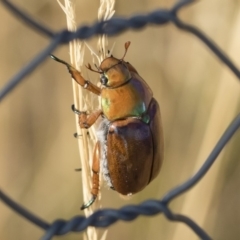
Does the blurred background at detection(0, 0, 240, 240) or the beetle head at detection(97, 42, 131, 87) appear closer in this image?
the beetle head at detection(97, 42, 131, 87)

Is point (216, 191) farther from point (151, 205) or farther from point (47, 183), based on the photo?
point (151, 205)

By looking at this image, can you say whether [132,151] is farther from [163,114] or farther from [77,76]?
[163,114]

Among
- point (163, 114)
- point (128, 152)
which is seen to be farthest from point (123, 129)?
point (163, 114)

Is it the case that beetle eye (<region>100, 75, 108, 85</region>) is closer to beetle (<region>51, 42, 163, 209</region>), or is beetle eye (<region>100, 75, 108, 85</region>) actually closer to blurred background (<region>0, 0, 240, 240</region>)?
beetle (<region>51, 42, 163, 209</region>)

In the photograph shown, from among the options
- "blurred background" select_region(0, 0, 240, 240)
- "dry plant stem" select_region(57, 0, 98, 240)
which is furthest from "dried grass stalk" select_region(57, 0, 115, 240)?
"blurred background" select_region(0, 0, 240, 240)

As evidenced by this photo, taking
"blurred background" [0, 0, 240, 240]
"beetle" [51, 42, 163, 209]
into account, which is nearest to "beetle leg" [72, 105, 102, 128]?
"beetle" [51, 42, 163, 209]

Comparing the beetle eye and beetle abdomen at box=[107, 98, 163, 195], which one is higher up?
the beetle eye

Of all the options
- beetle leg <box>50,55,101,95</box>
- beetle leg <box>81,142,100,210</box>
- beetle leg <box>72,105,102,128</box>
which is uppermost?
beetle leg <box>50,55,101,95</box>
